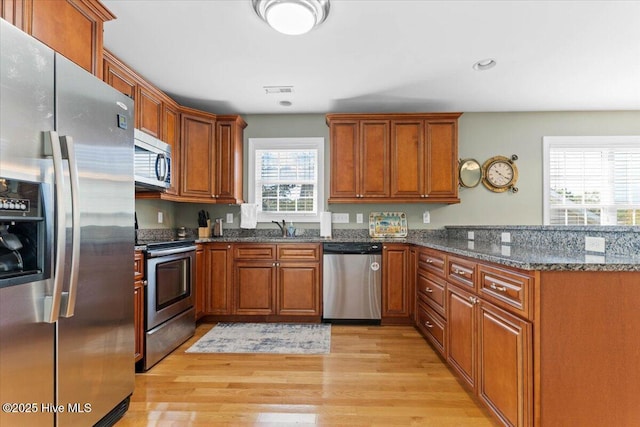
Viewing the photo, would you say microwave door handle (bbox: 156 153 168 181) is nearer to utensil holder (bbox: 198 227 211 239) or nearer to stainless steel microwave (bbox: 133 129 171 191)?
stainless steel microwave (bbox: 133 129 171 191)

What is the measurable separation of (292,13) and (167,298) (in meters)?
2.26

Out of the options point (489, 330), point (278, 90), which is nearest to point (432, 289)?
point (489, 330)

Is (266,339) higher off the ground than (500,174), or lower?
lower

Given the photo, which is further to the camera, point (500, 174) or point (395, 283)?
point (500, 174)

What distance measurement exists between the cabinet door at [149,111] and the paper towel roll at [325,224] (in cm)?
189

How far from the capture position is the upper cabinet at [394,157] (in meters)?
3.65

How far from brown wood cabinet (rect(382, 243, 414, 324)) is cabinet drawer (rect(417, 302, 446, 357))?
Answer: 22 cm

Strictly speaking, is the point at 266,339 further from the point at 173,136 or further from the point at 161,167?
the point at 173,136

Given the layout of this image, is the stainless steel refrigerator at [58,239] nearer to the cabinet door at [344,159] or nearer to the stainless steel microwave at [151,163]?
the stainless steel microwave at [151,163]

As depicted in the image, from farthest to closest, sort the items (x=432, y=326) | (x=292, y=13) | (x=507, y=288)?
1. (x=432, y=326)
2. (x=292, y=13)
3. (x=507, y=288)

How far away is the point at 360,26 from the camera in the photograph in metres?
2.21

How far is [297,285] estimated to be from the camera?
3.41 m

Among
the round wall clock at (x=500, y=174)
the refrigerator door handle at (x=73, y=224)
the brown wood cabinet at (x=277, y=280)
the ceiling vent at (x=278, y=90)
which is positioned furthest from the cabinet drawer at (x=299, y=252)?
the round wall clock at (x=500, y=174)

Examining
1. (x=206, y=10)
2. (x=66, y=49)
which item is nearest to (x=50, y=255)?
(x=66, y=49)
